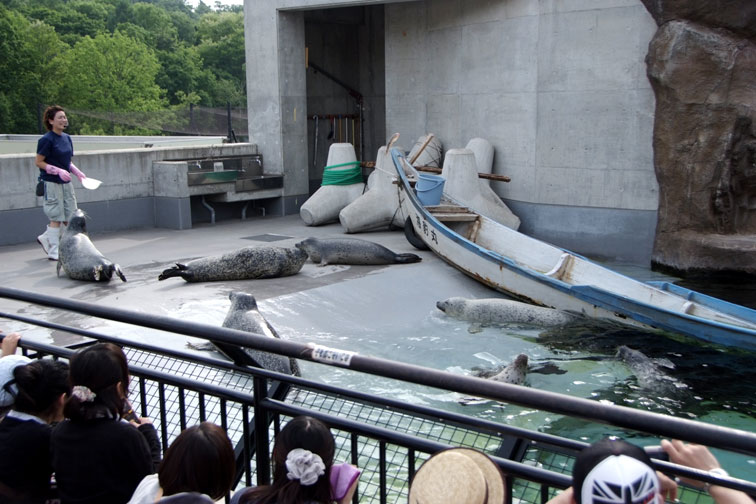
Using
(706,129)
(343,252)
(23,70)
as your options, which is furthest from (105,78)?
(706,129)

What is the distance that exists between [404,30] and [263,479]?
12.6m

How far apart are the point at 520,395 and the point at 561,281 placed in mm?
7301

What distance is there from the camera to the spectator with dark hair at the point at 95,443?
2742mm

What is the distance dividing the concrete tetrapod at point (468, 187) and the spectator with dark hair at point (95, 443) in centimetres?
956

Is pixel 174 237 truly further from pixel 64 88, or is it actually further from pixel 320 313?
pixel 64 88

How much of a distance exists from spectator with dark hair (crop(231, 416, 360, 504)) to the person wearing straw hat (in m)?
0.33

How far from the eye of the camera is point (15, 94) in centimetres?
4509

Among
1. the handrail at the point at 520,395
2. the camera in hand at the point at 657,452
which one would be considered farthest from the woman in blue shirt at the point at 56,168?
the camera in hand at the point at 657,452

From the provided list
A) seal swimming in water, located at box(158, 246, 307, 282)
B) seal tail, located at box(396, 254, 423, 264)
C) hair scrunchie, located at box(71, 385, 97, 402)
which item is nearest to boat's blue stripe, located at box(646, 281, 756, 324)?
seal tail, located at box(396, 254, 423, 264)

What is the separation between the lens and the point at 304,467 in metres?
2.19

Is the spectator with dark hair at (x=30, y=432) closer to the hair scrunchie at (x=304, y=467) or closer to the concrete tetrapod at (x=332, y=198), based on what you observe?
the hair scrunchie at (x=304, y=467)

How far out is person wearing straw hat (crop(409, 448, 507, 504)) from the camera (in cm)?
191

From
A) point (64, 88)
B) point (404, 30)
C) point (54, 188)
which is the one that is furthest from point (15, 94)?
point (54, 188)

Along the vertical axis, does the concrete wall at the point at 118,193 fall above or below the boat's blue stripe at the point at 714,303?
above
